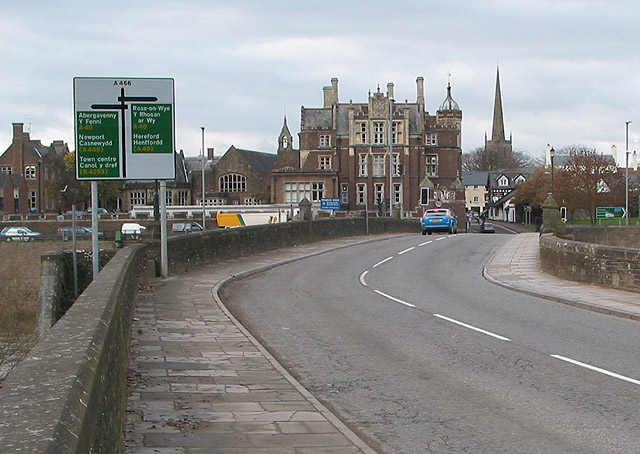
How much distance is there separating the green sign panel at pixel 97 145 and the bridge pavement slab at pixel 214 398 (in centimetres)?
502

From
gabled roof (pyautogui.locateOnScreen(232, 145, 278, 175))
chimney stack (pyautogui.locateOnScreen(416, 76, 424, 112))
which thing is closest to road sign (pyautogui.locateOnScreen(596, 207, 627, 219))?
chimney stack (pyautogui.locateOnScreen(416, 76, 424, 112))

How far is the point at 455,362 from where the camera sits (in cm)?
1120

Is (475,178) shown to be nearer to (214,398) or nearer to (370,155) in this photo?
(370,155)

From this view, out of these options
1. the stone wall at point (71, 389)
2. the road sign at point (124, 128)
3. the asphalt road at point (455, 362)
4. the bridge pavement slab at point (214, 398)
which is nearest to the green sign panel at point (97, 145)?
the road sign at point (124, 128)

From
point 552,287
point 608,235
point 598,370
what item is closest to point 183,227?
point 608,235

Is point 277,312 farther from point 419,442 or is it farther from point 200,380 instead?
point 419,442

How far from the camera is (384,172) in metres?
99.2

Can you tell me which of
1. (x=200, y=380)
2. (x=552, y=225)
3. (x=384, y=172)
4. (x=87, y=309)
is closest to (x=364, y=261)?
(x=552, y=225)

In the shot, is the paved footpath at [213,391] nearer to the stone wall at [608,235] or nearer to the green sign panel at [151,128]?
the green sign panel at [151,128]

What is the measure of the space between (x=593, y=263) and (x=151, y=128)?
38.9 feet

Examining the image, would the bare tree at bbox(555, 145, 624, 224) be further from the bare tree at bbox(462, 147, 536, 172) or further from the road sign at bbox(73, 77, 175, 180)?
the bare tree at bbox(462, 147, 536, 172)

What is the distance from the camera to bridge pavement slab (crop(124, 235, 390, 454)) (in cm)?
721

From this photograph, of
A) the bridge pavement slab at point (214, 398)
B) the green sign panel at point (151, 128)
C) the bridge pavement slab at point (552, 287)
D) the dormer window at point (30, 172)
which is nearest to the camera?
the bridge pavement slab at point (214, 398)

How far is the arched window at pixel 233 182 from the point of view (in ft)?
353
